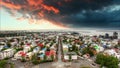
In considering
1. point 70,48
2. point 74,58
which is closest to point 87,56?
point 74,58

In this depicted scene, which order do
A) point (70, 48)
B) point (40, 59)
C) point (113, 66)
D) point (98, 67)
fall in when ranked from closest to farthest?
point (113, 66), point (98, 67), point (40, 59), point (70, 48)

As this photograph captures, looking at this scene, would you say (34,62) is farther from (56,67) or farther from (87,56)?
(87,56)

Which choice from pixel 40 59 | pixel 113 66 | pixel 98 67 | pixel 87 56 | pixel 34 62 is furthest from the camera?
pixel 87 56

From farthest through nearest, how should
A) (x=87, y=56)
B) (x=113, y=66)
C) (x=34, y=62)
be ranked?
(x=87, y=56) → (x=34, y=62) → (x=113, y=66)

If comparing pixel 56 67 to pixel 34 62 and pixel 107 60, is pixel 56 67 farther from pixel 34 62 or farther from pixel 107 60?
pixel 107 60

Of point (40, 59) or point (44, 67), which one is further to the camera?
point (40, 59)

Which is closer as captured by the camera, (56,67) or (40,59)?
(56,67)

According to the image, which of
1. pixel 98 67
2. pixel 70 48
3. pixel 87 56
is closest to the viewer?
pixel 98 67

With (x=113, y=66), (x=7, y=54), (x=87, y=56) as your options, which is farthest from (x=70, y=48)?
(x=113, y=66)
